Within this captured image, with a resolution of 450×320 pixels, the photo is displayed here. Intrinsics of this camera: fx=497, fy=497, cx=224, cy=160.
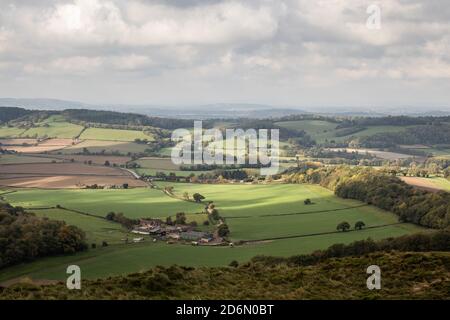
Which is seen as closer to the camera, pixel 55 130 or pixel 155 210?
pixel 155 210

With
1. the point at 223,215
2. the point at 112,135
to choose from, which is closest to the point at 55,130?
the point at 112,135

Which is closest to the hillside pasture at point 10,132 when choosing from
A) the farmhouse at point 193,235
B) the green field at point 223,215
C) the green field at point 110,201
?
the green field at point 110,201

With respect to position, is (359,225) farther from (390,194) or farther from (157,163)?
(157,163)

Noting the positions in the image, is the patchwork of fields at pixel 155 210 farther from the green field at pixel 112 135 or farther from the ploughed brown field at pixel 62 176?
the green field at pixel 112 135

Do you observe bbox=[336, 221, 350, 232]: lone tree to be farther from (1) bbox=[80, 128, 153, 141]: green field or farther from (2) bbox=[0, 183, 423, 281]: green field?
(1) bbox=[80, 128, 153, 141]: green field

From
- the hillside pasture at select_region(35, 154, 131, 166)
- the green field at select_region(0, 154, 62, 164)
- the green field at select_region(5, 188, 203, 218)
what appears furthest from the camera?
the hillside pasture at select_region(35, 154, 131, 166)

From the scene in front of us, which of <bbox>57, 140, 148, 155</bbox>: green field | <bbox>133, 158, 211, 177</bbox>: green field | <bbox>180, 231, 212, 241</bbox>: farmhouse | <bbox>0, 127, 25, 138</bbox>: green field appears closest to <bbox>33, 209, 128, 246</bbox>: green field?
<bbox>180, 231, 212, 241</bbox>: farmhouse
